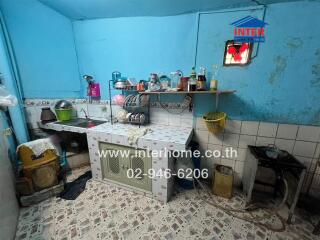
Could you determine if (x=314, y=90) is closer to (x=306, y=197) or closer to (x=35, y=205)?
(x=306, y=197)

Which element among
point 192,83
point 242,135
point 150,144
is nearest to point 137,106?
point 150,144

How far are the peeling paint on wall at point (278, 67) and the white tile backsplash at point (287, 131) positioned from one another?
481mm

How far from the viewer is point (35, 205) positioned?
1614 millimetres

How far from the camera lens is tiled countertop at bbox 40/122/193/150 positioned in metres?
1.49

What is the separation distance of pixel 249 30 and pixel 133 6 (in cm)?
122

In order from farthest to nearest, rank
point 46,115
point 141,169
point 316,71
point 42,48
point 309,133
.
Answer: point 46,115, point 42,48, point 141,169, point 309,133, point 316,71

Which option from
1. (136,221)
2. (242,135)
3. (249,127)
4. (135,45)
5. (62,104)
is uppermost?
(135,45)

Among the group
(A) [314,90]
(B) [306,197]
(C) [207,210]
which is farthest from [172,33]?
(B) [306,197]

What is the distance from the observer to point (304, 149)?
155 centimetres

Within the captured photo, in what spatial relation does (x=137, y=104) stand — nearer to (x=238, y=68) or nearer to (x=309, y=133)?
(x=238, y=68)

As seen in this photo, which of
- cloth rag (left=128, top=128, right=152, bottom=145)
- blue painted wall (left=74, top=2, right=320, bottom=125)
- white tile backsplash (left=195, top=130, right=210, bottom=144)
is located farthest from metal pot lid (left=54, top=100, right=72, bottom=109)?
white tile backsplash (left=195, top=130, right=210, bottom=144)

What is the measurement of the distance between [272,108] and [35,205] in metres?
2.70

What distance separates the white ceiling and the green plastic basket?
1.28 meters

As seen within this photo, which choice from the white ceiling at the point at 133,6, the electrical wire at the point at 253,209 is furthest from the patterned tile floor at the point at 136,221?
the white ceiling at the point at 133,6
